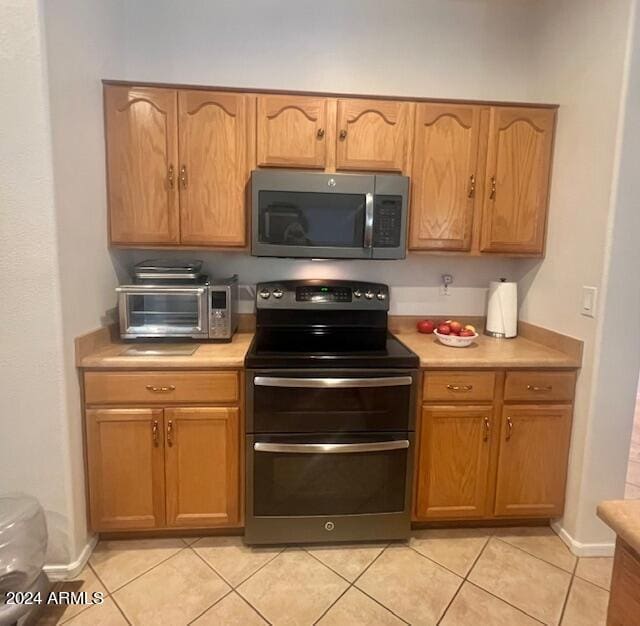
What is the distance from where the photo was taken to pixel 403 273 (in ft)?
8.32

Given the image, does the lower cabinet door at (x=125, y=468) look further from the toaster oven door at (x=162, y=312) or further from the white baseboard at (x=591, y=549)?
the white baseboard at (x=591, y=549)

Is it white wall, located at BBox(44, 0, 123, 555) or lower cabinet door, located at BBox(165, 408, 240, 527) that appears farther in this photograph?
lower cabinet door, located at BBox(165, 408, 240, 527)

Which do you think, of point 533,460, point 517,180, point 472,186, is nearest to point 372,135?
point 472,186

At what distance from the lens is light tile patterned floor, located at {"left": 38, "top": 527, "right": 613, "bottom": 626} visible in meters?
1.62

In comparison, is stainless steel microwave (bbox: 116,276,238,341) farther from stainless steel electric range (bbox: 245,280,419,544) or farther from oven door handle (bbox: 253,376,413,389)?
oven door handle (bbox: 253,376,413,389)

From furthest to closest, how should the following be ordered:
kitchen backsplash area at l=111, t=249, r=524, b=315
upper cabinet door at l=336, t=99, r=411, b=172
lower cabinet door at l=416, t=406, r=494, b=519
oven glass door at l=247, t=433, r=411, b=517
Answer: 1. kitchen backsplash area at l=111, t=249, r=524, b=315
2. upper cabinet door at l=336, t=99, r=411, b=172
3. lower cabinet door at l=416, t=406, r=494, b=519
4. oven glass door at l=247, t=433, r=411, b=517

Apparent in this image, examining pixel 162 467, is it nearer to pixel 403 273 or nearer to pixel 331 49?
pixel 403 273

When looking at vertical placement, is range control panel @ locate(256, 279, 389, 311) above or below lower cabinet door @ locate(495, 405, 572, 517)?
above

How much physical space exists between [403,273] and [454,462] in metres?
1.12

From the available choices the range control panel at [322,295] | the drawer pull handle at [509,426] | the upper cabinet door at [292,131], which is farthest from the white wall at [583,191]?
the upper cabinet door at [292,131]

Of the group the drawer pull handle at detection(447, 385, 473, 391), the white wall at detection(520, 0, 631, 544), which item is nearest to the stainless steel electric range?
the drawer pull handle at detection(447, 385, 473, 391)

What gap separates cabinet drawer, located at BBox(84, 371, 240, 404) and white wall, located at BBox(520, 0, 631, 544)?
5.45 feet

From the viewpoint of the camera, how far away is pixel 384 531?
1972 mm

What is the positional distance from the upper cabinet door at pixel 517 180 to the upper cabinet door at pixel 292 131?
2.98 feet
